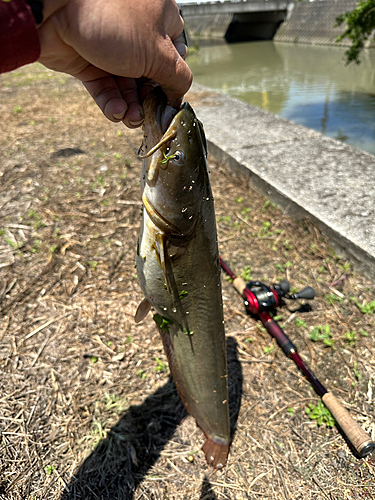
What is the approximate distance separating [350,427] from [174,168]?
1.92 m

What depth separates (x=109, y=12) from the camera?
3.57 feet

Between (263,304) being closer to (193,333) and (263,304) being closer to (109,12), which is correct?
(193,333)

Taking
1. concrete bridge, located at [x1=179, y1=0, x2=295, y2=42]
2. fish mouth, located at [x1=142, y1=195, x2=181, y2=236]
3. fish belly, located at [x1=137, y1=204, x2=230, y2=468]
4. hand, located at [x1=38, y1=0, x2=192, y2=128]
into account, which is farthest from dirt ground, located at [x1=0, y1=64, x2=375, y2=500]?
concrete bridge, located at [x1=179, y1=0, x2=295, y2=42]

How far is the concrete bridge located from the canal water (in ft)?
12.1

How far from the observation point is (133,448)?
88.3 inches

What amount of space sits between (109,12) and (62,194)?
370cm

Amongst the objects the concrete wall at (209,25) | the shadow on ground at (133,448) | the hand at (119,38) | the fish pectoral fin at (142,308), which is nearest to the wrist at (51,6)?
the hand at (119,38)

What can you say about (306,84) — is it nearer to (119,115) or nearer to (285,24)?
(119,115)

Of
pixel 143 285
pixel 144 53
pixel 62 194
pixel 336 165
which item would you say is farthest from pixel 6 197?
pixel 336 165

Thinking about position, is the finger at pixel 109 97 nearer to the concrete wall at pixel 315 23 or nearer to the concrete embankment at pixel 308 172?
the concrete embankment at pixel 308 172

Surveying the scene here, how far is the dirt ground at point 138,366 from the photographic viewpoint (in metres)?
2.12

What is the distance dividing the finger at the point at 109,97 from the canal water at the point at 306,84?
7007 millimetres

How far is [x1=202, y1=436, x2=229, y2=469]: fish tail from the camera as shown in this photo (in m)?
2.08

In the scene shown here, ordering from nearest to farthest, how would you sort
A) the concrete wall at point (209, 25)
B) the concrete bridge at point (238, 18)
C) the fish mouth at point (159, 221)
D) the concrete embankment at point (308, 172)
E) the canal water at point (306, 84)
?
the fish mouth at point (159, 221), the concrete embankment at point (308, 172), the canal water at point (306, 84), the concrete bridge at point (238, 18), the concrete wall at point (209, 25)
